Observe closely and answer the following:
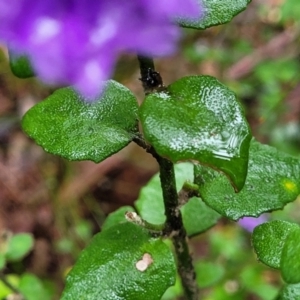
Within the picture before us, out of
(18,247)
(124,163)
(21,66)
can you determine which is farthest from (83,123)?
(124,163)

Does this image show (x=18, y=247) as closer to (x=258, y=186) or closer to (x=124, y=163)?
(x=258, y=186)

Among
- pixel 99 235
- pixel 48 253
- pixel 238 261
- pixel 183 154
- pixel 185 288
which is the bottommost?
pixel 48 253

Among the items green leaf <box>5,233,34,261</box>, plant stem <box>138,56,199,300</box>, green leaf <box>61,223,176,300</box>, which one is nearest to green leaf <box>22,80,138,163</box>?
plant stem <box>138,56,199,300</box>

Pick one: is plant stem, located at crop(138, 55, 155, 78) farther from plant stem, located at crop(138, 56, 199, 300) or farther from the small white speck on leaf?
the small white speck on leaf

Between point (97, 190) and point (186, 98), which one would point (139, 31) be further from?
point (97, 190)

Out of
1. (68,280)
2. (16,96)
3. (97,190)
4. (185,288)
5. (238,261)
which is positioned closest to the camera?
(68,280)

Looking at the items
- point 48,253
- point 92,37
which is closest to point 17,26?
point 92,37
